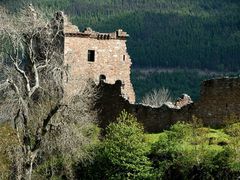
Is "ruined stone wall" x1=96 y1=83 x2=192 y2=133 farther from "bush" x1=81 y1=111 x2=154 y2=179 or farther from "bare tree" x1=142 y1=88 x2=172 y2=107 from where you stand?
"bare tree" x1=142 y1=88 x2=172 y2=107

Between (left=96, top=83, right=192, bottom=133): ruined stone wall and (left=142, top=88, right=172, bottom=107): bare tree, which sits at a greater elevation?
(left=96, top=83, right=192, bottom=133): ruined stone wall

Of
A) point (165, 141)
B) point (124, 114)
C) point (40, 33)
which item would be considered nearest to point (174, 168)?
point (165, 141)

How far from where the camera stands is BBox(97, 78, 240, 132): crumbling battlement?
57.7 m

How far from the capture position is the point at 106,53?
73.6 metres

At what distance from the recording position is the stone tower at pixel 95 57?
2785 inches

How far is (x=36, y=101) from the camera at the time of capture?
224 ft

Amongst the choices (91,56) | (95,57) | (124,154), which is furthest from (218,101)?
(91,56)

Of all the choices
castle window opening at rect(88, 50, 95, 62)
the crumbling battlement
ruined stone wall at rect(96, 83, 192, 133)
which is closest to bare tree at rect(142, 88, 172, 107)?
castle window opening at rect(88, 50, 95, 62)

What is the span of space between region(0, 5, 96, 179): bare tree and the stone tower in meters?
2.86

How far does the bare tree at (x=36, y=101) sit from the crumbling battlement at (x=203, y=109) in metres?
3.93

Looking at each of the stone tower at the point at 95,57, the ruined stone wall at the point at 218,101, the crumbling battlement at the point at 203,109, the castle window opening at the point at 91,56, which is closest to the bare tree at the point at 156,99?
the stone tower at the point at 95,57

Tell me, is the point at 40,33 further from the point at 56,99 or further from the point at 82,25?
the point at 82,25

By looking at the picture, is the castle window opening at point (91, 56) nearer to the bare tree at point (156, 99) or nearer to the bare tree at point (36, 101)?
the bare tree at point (36, 101)

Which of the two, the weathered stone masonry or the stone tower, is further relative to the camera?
the stone tower
